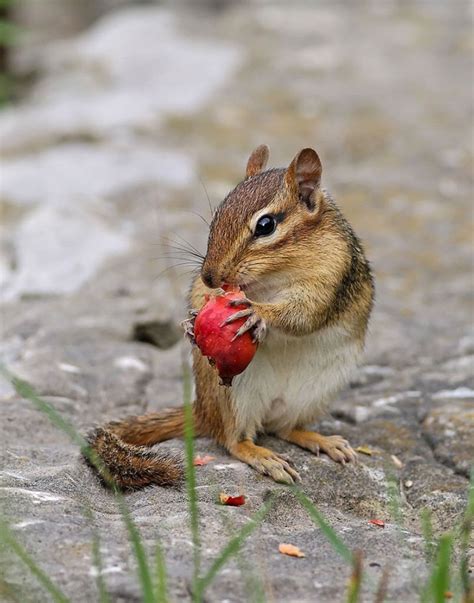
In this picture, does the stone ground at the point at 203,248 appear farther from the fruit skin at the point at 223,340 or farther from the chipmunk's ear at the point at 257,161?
the chipmunk's ear at the point at 257,161

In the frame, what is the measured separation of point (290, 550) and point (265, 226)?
3.20 feet

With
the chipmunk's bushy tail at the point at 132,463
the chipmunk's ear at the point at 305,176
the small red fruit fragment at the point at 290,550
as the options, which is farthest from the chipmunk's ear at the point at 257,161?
the small red fruit fragment at the point at 290,550

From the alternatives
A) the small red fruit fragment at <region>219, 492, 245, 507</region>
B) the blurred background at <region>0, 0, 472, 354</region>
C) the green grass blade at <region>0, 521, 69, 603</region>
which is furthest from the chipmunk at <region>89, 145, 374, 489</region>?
the blurred background at <region>0, 0, 472, 354</region>

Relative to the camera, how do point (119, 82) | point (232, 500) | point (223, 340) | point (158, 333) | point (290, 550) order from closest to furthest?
1. point (290, 550)
2. point (232, 500)
3. point (223, 340)
4. point (158, 333)
5. point (119, 82)

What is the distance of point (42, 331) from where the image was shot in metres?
4.16

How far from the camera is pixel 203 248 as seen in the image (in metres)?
5.04

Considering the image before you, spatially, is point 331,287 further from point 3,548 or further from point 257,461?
point 3,548

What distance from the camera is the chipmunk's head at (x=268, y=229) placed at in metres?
2.86

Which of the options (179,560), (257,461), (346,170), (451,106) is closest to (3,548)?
(179,560)

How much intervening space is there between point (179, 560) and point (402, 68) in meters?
5.87

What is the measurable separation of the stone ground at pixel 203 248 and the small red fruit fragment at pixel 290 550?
0.08 ft

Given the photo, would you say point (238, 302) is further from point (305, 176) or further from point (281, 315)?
point (305, 176)

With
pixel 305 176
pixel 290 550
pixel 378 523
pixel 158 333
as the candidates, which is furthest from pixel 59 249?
pixel 290 550

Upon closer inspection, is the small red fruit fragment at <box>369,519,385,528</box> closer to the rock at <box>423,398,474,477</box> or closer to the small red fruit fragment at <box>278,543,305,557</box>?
the small red fruit fragment at <box>278,543,305,557</box>
